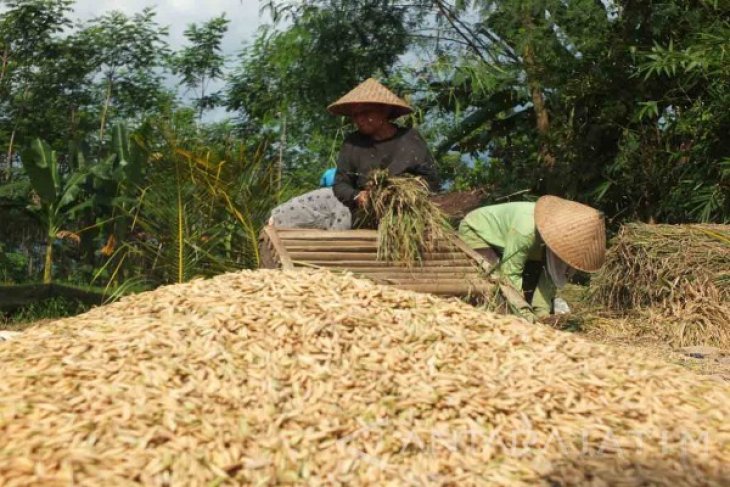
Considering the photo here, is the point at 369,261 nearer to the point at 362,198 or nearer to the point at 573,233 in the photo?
the point at 362,198

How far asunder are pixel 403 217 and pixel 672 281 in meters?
1.96

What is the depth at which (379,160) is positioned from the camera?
5902mm

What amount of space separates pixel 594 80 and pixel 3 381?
7405mm

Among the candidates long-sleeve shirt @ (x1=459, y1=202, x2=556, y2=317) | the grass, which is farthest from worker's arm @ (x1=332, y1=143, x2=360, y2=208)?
the grass

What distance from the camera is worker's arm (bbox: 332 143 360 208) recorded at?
18.9ft

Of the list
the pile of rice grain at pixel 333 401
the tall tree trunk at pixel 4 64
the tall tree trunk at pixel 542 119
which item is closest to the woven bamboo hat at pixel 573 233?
the pile of rice grain at pixel 333 401

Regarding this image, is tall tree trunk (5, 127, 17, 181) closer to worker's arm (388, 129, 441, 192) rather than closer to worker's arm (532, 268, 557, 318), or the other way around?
worker's arm (388, 129, 441, 192)

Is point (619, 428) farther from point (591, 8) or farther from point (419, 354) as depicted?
point (591, 8)

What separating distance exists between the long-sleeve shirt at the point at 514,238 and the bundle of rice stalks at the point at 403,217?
0.44 m

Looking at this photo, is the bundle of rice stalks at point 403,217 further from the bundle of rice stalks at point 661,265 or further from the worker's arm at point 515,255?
the bundle of rice stalks at point 661,265

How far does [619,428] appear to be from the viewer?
322cm

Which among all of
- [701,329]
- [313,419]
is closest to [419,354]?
[313,419]

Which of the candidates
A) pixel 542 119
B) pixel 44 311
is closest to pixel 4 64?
pixel 44 311

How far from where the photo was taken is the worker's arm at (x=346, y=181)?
5750 mm
